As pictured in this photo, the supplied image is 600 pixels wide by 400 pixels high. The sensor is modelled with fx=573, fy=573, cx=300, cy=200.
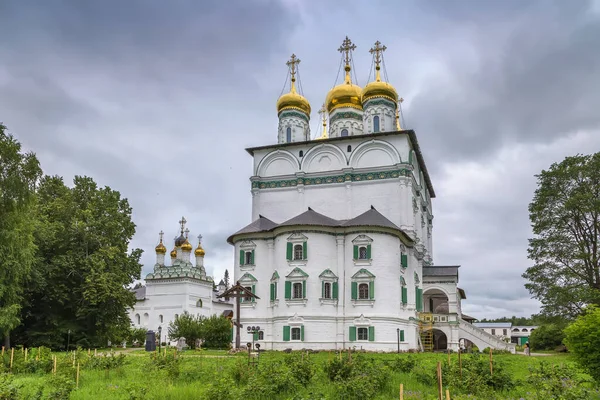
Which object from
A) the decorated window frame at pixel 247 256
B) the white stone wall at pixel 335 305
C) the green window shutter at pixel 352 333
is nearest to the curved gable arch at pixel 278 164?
the decorated window frame at pixel 247 256

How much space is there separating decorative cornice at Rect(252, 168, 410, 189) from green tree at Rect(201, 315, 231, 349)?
8.53 metres

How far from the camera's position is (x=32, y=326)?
104 feet

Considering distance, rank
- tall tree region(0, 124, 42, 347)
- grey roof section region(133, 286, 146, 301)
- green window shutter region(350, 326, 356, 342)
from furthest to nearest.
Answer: grey roof section region(133, 286, 146, 301) → green window shutter region(350, 326, 356, 342) → tall tree region(0, 124, 42, 347)

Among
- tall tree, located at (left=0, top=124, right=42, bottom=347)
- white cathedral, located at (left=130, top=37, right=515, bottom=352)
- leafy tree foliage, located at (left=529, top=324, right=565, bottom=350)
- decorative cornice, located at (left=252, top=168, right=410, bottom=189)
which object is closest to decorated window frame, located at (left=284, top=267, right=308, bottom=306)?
white cathedral, located at (left=130, top=37, right=515, bottom=352)

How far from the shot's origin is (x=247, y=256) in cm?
3170

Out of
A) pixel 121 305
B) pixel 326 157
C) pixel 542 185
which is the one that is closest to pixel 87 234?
pixel 121 305

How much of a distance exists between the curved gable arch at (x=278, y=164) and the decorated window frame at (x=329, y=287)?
787 centimetres

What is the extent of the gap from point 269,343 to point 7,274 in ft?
42.0

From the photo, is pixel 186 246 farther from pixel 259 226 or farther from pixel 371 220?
pixel 371 220

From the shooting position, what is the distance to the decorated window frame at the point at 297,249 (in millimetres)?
29625

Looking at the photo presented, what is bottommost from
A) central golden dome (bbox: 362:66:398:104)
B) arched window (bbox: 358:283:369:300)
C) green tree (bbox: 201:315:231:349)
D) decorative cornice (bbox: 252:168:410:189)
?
green tree (bbox: 201:315:231:349)

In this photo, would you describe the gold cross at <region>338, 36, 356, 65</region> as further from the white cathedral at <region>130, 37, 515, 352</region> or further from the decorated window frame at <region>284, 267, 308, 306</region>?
the decorated window frame at <region>284, 267, 308, 306</region>

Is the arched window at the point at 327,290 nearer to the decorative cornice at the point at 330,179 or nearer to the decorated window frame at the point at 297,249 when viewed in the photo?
the decorated window frame at the point at 297,249

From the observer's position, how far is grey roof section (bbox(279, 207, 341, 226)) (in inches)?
1178
